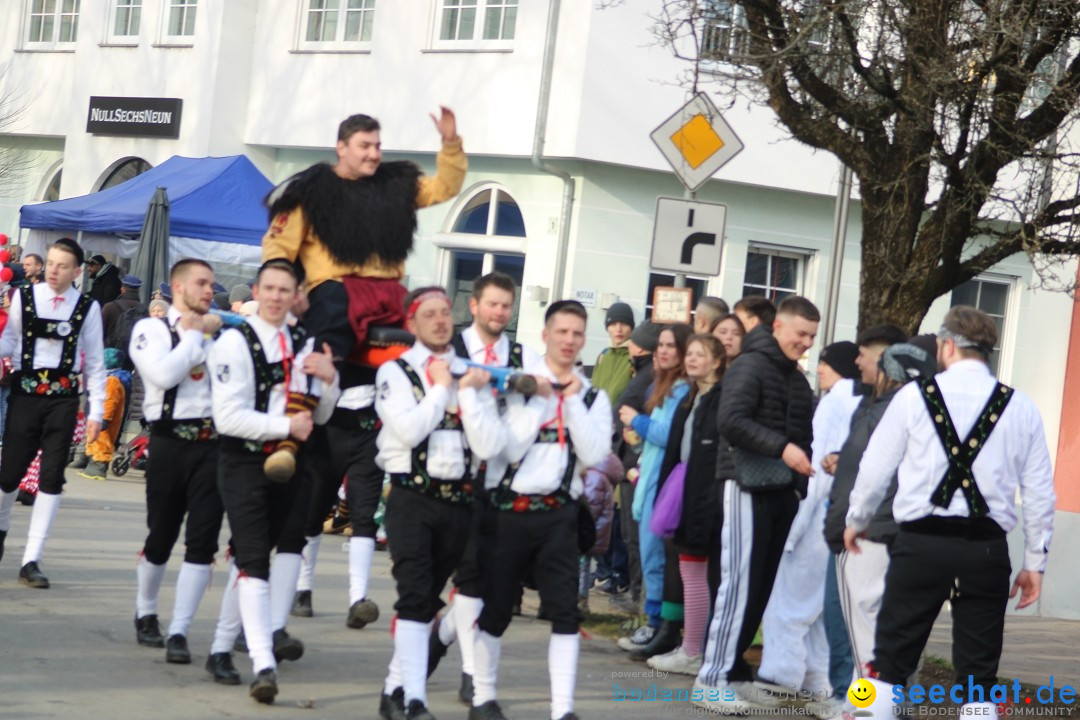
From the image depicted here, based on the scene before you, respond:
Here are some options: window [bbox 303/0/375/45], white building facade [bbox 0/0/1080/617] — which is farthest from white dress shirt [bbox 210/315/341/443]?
window [bbox 303/0/375/45]

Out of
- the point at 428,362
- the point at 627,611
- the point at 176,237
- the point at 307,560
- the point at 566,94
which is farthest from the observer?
the point at 566,94

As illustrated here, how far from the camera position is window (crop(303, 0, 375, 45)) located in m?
23.4

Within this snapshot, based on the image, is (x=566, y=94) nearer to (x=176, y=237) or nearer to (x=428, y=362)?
(x=176, y=237)

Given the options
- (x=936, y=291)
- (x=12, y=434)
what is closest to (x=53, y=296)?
(x=12, y=434)

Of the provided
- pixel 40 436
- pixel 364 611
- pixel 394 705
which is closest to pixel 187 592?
pixel 364 611

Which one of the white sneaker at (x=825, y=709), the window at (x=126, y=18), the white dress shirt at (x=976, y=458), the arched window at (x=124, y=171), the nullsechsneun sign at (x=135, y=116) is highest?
the window at (x=126, y=18)

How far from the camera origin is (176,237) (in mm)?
19172

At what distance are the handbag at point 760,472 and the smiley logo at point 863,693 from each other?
1.41 meters

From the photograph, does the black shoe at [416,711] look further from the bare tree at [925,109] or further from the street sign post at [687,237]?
the street sign post at [687,237]

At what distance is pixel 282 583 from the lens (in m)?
7.84

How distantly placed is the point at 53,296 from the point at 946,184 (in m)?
5.36

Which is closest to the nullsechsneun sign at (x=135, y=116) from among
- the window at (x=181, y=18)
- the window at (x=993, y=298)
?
the window at (x=181, y=18)

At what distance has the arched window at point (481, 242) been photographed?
22000 millimetres

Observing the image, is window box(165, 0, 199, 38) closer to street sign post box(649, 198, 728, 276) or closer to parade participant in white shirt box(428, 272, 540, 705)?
street sign post box(649, 198, 728, 276)
